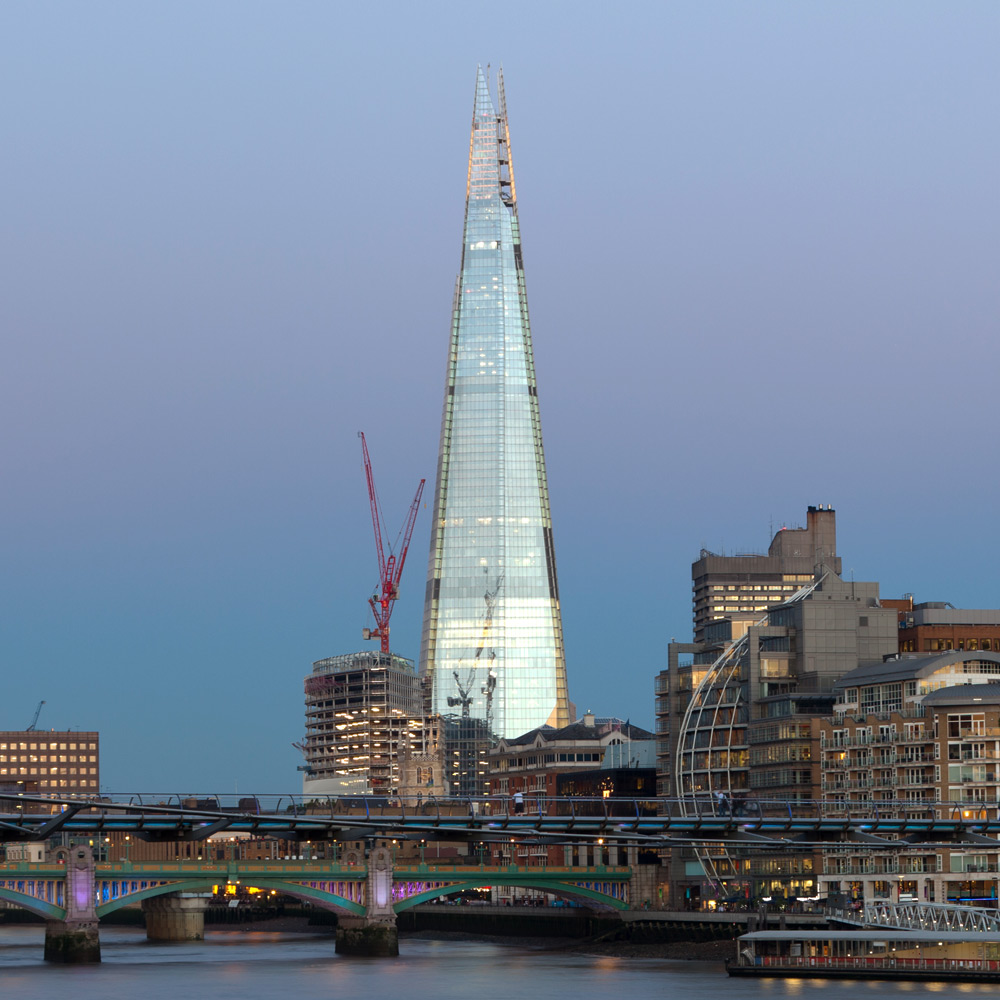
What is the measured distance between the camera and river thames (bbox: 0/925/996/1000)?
330 feet

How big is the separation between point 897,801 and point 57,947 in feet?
194

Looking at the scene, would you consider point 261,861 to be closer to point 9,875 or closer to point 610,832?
point 9,875

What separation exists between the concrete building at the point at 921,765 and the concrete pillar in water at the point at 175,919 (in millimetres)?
60504

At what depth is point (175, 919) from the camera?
178 m

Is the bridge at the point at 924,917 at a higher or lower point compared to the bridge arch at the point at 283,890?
higher

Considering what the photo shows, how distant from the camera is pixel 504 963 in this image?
431 feet

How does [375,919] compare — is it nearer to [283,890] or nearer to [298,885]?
[298,885]

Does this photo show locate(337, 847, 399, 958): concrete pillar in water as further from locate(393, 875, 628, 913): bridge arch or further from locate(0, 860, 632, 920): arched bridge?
locate(393, 875, 628, 913): bridge arch

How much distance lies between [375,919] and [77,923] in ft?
69.1

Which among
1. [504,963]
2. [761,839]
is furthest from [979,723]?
[761,839]

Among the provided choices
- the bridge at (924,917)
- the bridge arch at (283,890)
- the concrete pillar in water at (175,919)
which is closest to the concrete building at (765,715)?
the bridge arch at (283,890)

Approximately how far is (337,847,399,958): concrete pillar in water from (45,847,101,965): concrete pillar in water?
58.1 feet

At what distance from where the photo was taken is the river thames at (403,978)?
101 m

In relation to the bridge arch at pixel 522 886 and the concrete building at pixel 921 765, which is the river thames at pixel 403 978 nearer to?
the bridge arch at pixel 522 886
